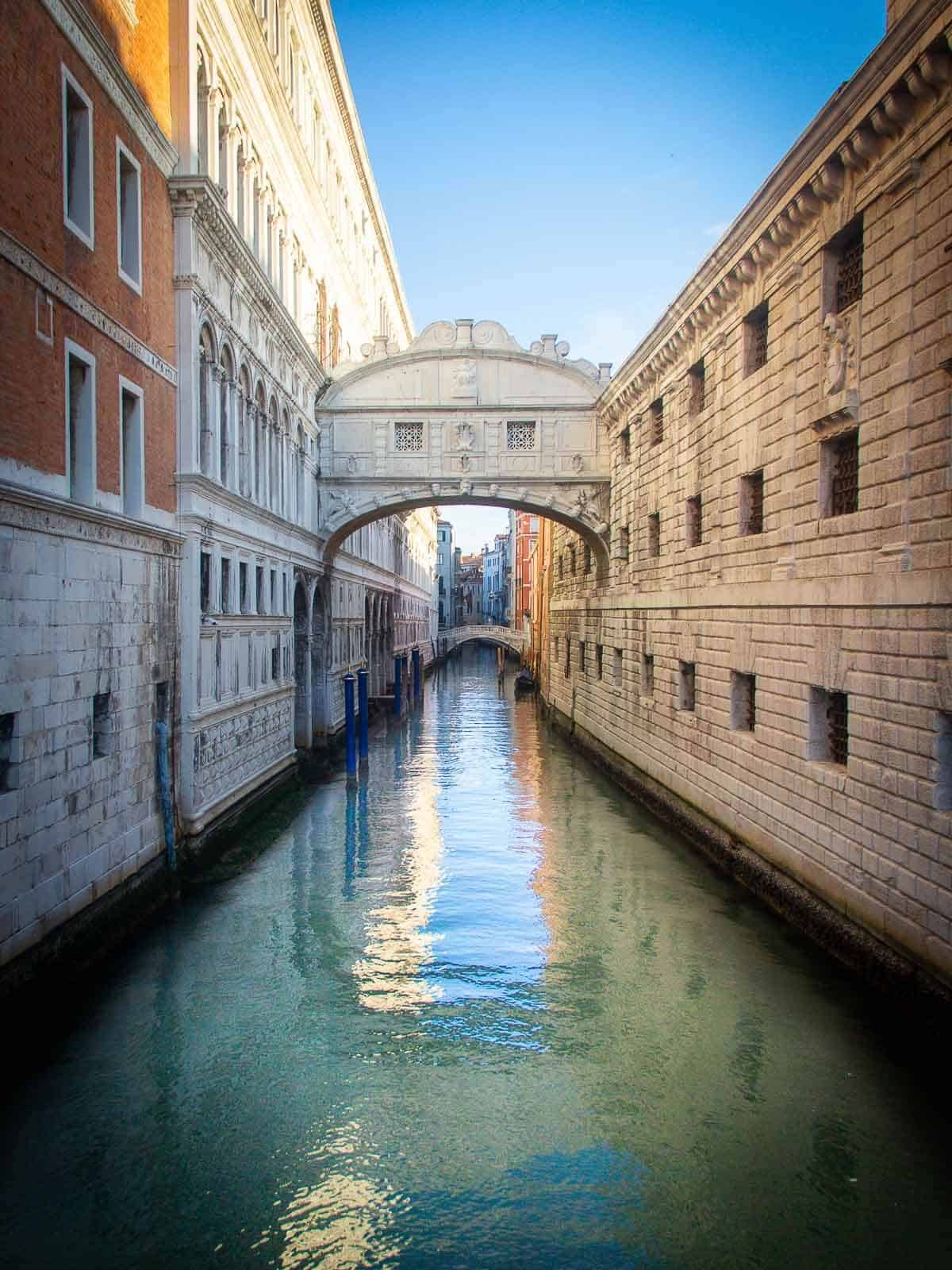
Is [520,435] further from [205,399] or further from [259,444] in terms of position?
[205,399]

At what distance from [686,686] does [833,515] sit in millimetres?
5582

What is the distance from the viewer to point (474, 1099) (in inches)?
259

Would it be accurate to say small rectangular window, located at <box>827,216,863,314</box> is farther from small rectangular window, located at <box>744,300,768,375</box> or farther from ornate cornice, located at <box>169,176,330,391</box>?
ornate cornice, located at <box>169,176,330,391</box>

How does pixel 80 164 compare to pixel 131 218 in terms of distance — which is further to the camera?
pixel 131 218

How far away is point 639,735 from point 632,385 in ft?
20.4

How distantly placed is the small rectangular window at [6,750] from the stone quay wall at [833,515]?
6.65m

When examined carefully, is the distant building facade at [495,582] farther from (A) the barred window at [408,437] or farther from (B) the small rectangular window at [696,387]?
(B) the small rectangular window at [696,387]

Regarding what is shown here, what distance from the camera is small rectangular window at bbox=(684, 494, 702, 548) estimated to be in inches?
570

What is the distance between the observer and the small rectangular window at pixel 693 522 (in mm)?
14484

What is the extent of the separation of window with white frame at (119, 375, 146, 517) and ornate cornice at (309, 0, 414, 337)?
Result: 514 inches

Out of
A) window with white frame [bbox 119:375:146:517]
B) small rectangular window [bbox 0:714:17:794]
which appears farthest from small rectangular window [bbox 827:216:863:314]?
small rectangular window [bbox 0:714:17:794]

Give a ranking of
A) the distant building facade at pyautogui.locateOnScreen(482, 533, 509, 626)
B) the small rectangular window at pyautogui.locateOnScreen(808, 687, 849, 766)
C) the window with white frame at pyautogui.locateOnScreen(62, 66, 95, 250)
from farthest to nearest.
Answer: the distant building facade at pyautogui.locateOnScreen(482, 533, 509, 626) < the small rectangular window at pyautogui.locateOnScreen(808, 687, 849, 766) < the window with white frame at pyautogui.locateOnScreen(62, 66, 95, 250)

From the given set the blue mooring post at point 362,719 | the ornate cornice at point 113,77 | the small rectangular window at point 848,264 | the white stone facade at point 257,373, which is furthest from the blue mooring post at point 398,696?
the small rectangular window at point 848,264

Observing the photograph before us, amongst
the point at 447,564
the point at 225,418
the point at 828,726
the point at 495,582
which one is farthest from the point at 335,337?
the point at 495,582
